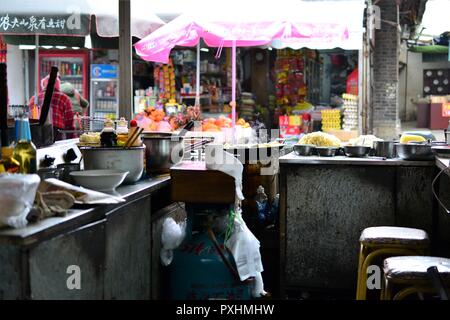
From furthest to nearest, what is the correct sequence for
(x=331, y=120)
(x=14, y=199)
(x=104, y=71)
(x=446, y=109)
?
(x=446, y=109) → (x=104, y=71) → (x=331, y=120) → (x=14, y=199)

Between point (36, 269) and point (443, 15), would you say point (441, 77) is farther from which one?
point (36, 269)

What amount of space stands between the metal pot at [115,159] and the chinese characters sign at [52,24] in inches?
178

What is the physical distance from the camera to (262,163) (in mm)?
5629

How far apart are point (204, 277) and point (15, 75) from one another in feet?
34.6

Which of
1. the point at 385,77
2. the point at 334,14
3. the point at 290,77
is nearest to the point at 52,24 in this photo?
the point at 334,14

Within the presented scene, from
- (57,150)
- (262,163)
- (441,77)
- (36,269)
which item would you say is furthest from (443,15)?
(441,77)

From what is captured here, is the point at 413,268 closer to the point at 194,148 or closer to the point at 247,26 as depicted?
the point at 194,148

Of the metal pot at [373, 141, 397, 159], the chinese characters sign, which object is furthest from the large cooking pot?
the chinese characters sign

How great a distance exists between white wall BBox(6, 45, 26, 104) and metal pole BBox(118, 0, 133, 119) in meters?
8.13

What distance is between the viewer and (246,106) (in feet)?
41.3

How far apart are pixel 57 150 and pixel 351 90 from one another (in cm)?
879
